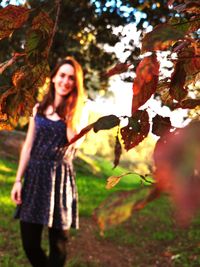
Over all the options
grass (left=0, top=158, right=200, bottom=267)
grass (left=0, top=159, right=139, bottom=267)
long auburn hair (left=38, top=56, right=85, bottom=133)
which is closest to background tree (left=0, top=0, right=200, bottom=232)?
grass (left=0, top=159, right=139, bottom=267)

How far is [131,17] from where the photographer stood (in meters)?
2.81

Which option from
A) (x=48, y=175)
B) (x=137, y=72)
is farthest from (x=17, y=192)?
(x=137, y=72)

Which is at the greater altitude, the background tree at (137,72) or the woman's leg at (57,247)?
the background tree at (137,72)

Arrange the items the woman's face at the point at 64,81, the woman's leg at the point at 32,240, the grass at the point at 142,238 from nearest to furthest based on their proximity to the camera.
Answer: the woman's leg at the point at 32,240
the woman's face at the point at 64,81
the grass at the point at 142,238

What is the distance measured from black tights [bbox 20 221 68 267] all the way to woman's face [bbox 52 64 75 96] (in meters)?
1.20

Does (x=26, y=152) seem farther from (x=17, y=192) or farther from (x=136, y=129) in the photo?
(x=136, y=129)

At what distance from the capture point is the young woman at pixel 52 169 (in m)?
4.00

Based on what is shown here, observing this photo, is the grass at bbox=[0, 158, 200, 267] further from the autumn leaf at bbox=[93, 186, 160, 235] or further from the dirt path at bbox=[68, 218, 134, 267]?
the autumn leaf at bbox=[93, 186, 160, 235]

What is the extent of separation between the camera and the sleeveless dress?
163 inches

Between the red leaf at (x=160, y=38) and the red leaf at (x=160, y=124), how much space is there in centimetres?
40

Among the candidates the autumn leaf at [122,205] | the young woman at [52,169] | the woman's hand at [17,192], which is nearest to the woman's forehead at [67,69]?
the young woman at [52,169]

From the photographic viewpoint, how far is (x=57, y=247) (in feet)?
12.9

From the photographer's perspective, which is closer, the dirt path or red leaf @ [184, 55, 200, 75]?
red leaf @ [184, 55, 200, 75]

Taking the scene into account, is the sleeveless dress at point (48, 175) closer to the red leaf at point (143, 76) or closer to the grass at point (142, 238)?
the grass at point (142, 238)
